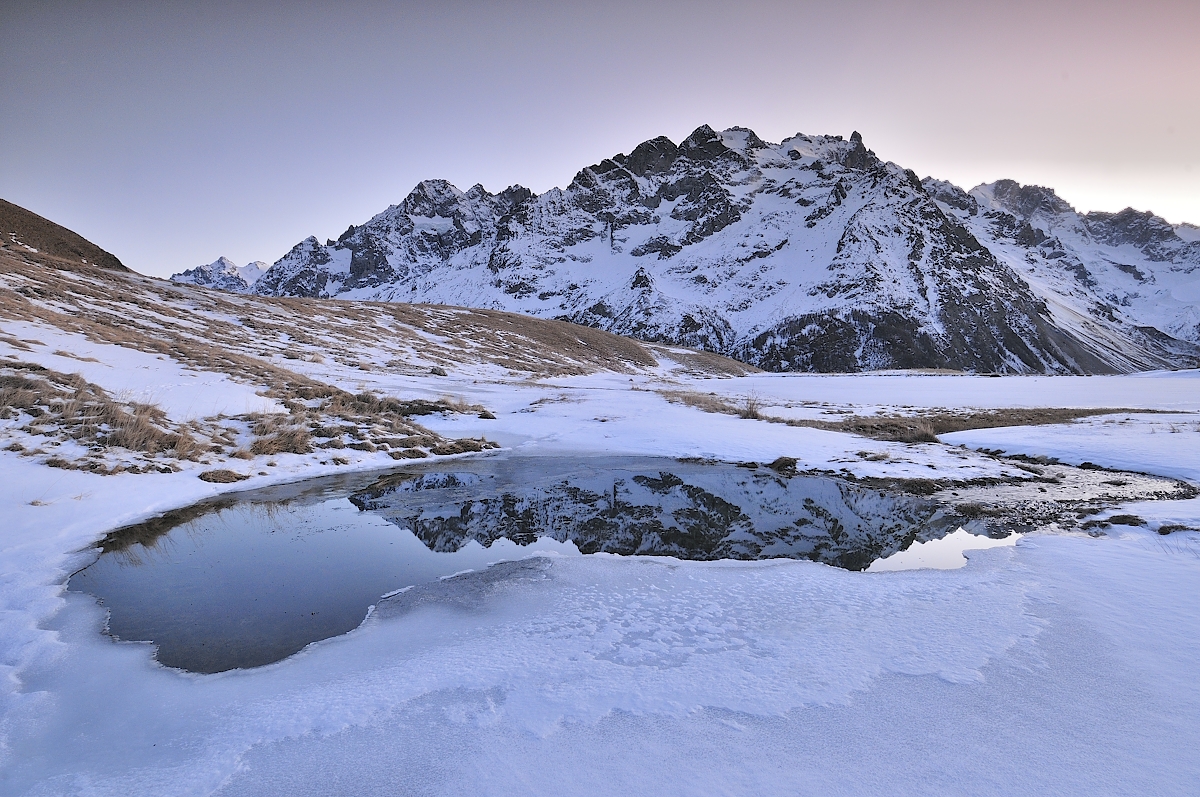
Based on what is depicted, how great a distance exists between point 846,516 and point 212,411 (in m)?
15.8

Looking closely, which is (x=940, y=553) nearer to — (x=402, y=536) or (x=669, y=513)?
(x=669, y=513)

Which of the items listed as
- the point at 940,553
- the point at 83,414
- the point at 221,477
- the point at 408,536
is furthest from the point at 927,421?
the point at 83,414

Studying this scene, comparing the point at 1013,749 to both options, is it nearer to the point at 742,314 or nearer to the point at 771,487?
the point at 771,487

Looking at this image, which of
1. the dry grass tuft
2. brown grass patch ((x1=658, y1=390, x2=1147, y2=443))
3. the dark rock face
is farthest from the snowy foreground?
brown grass patch ((x1=658, y1=390, x2=1147, y2=443))

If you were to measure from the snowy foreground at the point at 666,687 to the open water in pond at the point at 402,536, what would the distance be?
1.51ft

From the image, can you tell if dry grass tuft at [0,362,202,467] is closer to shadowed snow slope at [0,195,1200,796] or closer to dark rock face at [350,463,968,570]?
shadowed snow slope at [0,195,1200,796]

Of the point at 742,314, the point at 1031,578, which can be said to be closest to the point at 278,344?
the point at 1031,578

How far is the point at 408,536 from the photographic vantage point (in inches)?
351

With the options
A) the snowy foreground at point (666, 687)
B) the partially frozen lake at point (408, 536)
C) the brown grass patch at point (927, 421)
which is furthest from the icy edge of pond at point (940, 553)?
the brown grass patch at point (927, 421)

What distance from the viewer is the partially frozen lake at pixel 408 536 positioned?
585 centimetres

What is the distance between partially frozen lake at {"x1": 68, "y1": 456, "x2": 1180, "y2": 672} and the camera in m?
5.85

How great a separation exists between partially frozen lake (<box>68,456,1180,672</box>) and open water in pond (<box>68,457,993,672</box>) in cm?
3

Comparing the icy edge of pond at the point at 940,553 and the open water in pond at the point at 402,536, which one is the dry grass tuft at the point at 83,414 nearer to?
the open water in pond at the point at 402,536

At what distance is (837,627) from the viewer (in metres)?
5.47
